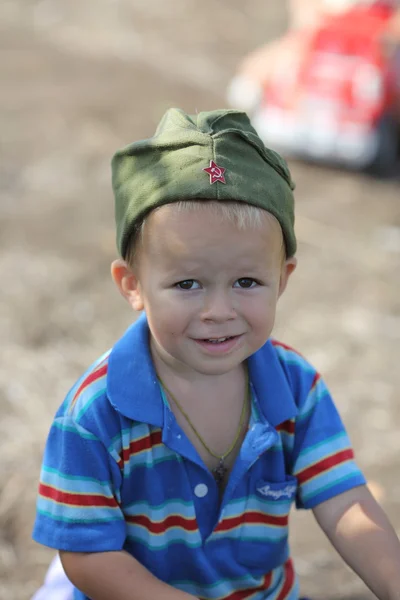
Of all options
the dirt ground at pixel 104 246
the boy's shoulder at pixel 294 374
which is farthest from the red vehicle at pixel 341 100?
the boy's shoulder at pixel 294 374

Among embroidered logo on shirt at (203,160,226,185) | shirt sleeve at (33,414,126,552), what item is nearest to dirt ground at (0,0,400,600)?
shirt sleeve at (33,414,126,552)

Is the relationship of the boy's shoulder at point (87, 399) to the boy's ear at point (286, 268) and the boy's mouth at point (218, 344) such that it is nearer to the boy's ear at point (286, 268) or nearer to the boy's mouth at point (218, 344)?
the boy's mouth at point (218, 344)

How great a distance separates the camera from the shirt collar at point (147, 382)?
1.66 meters

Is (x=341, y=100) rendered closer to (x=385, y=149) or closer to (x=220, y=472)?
(x=385, y=149)

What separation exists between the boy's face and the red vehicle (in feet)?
10.3

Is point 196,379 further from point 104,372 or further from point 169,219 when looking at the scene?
point 169,219

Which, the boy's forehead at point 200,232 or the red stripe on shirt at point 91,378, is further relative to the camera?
the red stripe on shirt at point 91,378

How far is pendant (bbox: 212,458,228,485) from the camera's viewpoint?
5.70 feet

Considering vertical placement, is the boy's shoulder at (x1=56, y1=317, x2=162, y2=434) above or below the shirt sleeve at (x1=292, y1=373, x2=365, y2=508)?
above

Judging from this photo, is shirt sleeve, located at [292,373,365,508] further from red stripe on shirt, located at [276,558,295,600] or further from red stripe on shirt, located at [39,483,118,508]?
red stripe on shirt, located at [39,483,118,508]

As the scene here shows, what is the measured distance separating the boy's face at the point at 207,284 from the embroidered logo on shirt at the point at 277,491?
0.28 m

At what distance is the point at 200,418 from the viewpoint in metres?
1.75

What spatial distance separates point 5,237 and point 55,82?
2.03m

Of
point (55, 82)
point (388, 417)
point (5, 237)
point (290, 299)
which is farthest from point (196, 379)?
point (55, 82)
